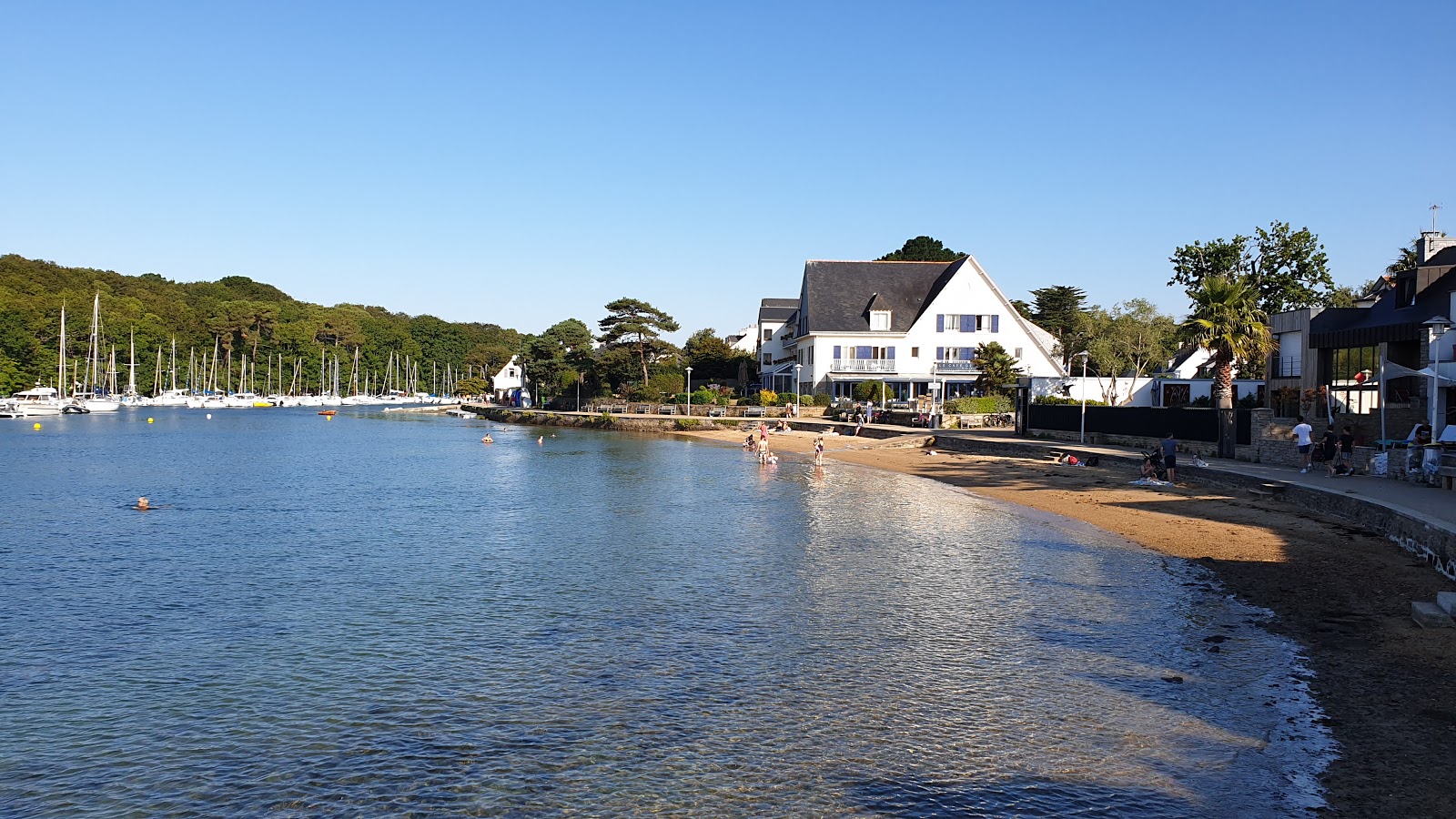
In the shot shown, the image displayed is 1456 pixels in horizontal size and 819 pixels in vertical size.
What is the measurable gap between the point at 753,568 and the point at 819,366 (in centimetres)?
5342

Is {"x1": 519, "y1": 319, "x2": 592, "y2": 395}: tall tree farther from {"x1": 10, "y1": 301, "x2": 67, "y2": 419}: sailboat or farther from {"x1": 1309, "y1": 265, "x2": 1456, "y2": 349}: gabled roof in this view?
{"x1": 1309, "y1": 265, "x2": 1456, "y2": 349}: gabled roof

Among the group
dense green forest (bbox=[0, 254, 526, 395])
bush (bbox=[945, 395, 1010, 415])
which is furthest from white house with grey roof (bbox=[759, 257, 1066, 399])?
dense green forest (bbox=[0, 254, 526, 395])

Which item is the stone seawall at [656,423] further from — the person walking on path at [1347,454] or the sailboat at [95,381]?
the sailboat at [95,381]

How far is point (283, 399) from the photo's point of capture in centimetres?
15138

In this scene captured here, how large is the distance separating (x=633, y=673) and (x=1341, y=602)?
11.0m

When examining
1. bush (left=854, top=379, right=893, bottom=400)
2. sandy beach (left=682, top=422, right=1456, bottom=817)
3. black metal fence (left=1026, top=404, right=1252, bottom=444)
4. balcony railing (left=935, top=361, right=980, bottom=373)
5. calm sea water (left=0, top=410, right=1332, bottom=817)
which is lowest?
calm sea water (left=0, top=410, right=1332, bottom=817)

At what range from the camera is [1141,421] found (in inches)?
1590

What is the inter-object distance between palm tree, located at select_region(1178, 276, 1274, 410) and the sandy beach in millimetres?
7736

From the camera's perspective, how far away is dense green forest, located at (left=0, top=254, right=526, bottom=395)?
11203cm

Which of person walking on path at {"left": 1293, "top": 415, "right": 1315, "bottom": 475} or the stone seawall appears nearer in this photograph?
person walking on path at {"left": 1293, "top": 415, "right": 1315, "bottom": 475}

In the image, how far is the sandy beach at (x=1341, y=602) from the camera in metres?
8.60

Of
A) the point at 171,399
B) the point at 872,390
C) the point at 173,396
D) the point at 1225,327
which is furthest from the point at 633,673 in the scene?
the point at 173,396

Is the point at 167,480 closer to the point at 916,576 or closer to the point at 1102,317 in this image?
the point at 916,576

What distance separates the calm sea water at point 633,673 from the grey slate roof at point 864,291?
4839 centimetres
